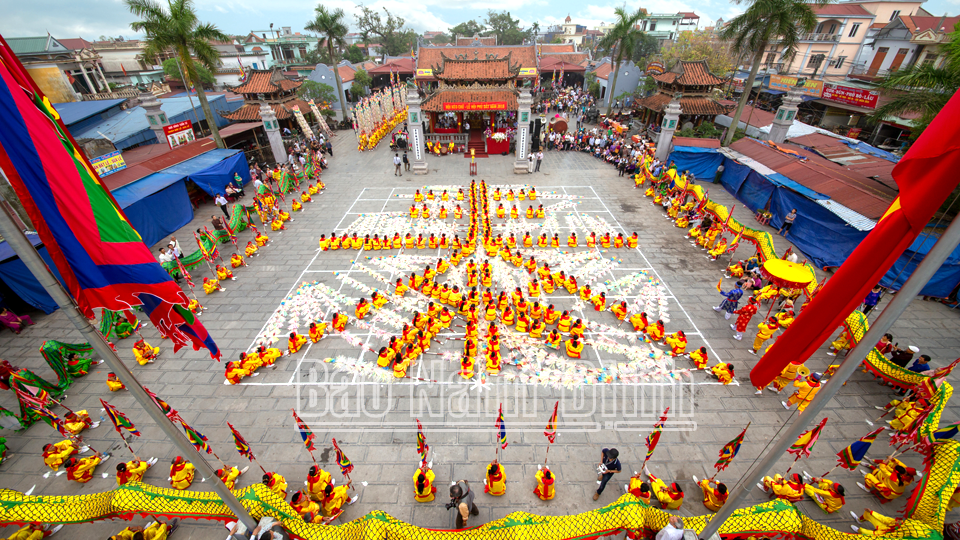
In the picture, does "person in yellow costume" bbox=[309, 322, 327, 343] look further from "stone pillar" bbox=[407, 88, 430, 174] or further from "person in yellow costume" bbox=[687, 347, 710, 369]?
"stone pillar" bbox=[407, 88, 430, 174]

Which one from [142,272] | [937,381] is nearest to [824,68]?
[937,381]

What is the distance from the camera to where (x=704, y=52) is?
39531 millimetres

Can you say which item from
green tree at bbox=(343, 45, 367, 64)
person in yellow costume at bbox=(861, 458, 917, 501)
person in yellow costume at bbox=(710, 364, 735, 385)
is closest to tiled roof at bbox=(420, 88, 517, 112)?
person in yellow costume at bbox=(710, 364, 735, 385)

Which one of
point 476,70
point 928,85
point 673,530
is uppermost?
point 928,85

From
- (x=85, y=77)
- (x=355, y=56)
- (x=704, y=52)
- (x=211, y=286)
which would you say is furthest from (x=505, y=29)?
(x=211, y=286)

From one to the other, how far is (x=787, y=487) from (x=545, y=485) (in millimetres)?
4872

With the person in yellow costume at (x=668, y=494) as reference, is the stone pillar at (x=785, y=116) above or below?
above

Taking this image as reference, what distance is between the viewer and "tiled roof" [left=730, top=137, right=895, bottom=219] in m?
14.7

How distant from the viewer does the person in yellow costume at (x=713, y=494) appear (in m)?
7.34

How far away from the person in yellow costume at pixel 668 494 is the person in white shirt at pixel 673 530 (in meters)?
1.21

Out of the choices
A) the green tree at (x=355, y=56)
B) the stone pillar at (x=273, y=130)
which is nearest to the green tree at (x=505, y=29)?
the green tree at (x=355, y=56)

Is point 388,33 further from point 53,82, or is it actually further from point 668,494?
point 668,494

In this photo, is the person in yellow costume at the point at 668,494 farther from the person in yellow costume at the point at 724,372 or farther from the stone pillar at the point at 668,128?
the stone pillar at the point at 668,128

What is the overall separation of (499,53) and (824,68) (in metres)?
35.3
